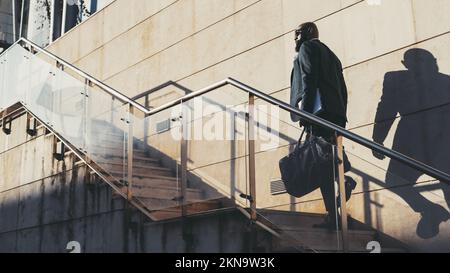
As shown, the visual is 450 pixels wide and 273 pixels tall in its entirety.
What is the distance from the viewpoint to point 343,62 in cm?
771

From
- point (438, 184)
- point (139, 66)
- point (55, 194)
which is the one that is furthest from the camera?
point (139, 66)

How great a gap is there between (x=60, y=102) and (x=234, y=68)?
243cm

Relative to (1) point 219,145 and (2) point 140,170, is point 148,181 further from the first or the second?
(1) point 219,145

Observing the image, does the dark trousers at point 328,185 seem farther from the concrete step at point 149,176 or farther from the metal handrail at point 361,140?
the concrete step at point 149,176

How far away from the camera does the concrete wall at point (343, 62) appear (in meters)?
5.36

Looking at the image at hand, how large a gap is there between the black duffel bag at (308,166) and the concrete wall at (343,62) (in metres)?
0.09

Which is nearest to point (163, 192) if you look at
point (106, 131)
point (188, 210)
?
point (188, 210)

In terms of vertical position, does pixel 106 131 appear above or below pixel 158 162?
above

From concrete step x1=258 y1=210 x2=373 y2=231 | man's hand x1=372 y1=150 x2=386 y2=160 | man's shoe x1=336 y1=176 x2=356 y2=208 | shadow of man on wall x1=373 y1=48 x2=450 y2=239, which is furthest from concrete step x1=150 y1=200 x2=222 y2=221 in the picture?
shadow of man on wall x1=373 y1=48 x2=450 y2=239

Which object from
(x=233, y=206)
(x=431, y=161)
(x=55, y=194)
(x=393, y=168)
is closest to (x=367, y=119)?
(x=431, y=161)

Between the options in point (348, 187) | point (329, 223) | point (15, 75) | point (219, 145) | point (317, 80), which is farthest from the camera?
point (15, 75)

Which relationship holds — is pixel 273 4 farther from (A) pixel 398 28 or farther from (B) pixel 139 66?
(B) pixel 139 66

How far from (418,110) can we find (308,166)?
1.82 m

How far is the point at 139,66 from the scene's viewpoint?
37.0ft
